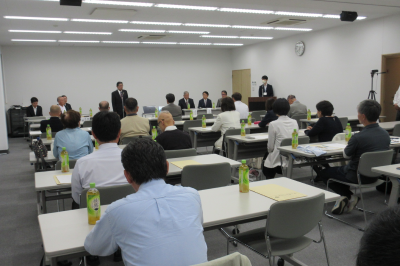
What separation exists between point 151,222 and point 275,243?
1.19 m

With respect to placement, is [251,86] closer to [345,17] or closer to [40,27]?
[345,17]

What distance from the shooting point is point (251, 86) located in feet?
46.6

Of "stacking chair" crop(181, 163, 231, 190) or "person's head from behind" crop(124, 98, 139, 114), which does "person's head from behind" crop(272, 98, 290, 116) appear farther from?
"person's head from behind" crop(124, 98, 139, 114)

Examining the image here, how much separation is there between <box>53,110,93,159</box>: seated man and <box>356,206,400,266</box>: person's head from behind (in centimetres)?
367

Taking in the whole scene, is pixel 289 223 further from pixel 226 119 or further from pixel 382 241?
pixel 226 119

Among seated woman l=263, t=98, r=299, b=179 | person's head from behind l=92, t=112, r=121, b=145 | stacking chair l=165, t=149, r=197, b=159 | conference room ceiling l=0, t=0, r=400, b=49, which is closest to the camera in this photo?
person's head from behind l=92, t=112, r=121, b=145

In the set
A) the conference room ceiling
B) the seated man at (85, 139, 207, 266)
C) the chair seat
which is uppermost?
the conference room ceiling

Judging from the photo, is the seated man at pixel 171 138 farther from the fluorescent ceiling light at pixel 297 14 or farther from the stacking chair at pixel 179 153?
the fluorescent ceiling light at pixel 297 14

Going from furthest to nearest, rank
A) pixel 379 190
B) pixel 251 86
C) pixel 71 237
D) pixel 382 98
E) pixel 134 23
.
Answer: pixel 251 86 < pixel 382 98 < pixel 134 23 < pixel 379 190 < pixel 71 237

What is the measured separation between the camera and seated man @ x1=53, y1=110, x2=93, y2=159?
3.85m

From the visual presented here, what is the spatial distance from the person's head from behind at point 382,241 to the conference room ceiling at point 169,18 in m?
6.48

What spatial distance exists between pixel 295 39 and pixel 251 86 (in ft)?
9.67

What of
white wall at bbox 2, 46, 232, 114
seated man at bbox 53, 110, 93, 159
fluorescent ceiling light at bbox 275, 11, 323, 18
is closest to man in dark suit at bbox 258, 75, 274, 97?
white wall at bbox 2, 46, 232, 114

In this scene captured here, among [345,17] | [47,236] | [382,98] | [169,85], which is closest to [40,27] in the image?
[169,85]
